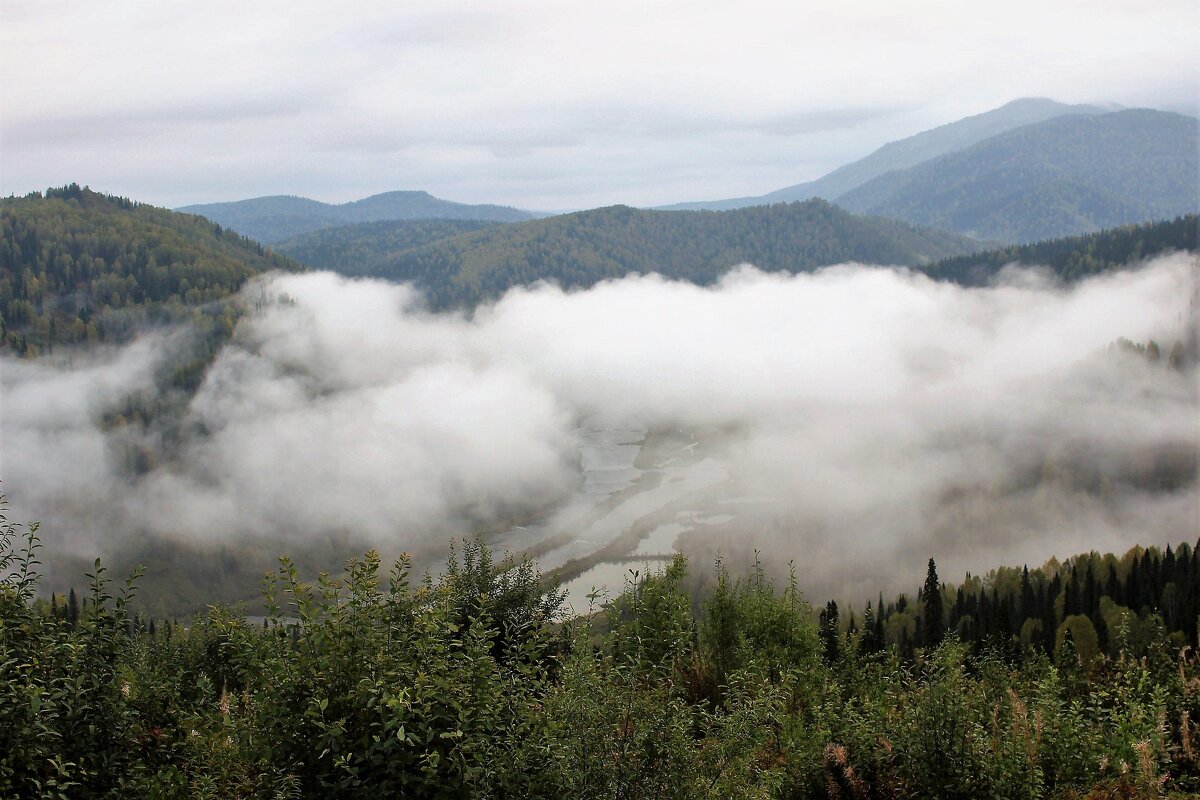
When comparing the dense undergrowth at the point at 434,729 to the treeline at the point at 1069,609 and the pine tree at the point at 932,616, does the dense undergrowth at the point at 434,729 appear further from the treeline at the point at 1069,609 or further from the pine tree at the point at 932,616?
the pine tree at the point at 932,616

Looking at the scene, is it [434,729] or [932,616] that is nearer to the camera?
[434,729]

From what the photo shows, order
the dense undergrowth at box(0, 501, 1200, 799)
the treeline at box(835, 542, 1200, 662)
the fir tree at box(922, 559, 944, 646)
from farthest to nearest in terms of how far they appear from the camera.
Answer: the fir tree at box(922, 559, 944, 646) < the treeline at box(835, 542, 1200, 662) < the dense undergrowth at box(0, 501, 1200, 799)

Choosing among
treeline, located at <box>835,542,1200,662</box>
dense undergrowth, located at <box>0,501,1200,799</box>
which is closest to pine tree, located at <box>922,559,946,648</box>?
treeline, located at <box>835,542,1200,662</box>

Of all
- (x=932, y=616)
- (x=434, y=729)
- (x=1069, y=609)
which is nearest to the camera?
(x=434, y=729)

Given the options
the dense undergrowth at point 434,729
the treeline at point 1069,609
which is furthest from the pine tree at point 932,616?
the dense undergrowth at point 434,729

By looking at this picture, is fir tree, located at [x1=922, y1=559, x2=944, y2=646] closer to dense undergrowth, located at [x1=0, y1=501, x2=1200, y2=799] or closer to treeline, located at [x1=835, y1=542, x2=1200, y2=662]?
treeline, located at [x1=835, y1=542, x2=1200, y2=662]

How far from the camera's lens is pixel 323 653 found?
12.9 metres

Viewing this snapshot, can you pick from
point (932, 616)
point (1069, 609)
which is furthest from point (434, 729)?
point (1069, 609)

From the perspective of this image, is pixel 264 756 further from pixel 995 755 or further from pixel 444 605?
pixel 995 755

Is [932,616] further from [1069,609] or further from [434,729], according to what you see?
[434,729]

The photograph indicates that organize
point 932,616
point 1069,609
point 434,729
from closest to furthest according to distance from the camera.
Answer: point 434,729
point 932,616
point 1069,609

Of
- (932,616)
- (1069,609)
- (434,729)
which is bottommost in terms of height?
(1069,609)

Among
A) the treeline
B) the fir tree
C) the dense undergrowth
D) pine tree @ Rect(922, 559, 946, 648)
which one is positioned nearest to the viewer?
Result: the dense undergrowth

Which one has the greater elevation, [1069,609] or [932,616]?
[932,616]
